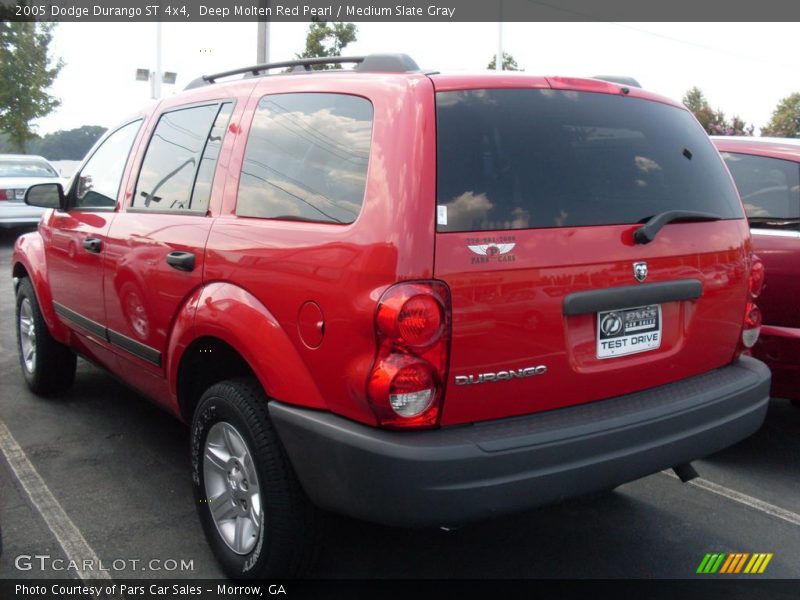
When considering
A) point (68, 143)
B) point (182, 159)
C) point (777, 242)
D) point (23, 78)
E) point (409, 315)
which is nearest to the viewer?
point (409, 315)

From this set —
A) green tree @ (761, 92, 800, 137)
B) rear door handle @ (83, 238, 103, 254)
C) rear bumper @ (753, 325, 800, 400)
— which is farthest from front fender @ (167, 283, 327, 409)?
green tree @ (761, 92, 800, 137)

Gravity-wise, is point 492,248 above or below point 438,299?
above

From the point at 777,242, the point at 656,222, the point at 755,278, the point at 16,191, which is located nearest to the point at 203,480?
the point at 656,222

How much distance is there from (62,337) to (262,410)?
2.55 meters

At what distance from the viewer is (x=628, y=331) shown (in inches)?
112

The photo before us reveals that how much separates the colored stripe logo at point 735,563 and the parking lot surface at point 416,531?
40mm

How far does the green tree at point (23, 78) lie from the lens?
30.3m

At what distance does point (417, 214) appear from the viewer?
2.45 meters

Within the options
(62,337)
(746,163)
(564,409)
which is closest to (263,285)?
(564,409)

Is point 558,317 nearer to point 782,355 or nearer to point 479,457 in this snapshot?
point 479,457

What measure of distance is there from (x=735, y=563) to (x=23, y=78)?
33.4m

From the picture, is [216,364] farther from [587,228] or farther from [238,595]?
[587,228]

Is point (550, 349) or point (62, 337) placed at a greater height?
point (550, 349)

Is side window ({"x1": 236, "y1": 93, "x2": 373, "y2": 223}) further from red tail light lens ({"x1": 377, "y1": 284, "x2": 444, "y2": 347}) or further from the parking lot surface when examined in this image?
the parking lot surface
